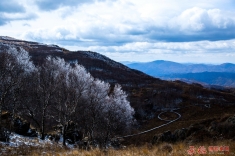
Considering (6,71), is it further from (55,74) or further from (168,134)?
(168,134)

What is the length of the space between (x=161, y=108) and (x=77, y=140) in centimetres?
7704

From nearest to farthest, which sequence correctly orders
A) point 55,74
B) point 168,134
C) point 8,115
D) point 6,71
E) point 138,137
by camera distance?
point 6,71
point 8,115
point 55,74
point 168,134
point 138,137

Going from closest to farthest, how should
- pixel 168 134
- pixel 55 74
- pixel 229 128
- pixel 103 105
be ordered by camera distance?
pixel 229 128 < pixel 55 74 < pixel 168 134 < pixel 103 105

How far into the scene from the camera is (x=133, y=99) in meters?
122

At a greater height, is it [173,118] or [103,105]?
[103,105]

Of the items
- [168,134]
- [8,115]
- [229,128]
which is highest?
[229,128]

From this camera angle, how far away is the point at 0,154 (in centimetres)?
1595

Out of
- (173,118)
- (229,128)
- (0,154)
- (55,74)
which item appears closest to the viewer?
(0,154)

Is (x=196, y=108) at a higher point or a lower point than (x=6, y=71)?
lower

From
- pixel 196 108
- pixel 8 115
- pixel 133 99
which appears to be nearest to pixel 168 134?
pixel 8 115

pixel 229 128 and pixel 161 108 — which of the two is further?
pixel 161 108

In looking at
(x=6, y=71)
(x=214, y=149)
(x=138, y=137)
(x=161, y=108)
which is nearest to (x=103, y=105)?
(x=138, y=137)

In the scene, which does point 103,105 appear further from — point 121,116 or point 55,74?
point 55,74

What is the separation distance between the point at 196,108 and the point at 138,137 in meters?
49.5
